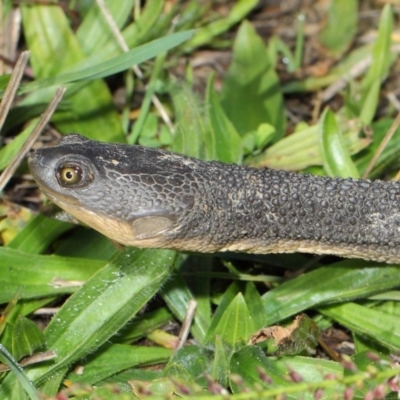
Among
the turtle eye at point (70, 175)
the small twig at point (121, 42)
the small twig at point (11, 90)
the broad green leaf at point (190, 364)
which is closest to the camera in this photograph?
the turtle eye at point (70, 175)

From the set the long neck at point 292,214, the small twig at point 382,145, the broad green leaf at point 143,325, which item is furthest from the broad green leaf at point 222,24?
the broad green leaf at point 143,325

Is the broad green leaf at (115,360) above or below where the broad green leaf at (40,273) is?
below

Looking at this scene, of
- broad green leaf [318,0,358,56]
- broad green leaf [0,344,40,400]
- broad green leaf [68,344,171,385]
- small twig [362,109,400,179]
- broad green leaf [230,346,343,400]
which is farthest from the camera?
broad green leaf [318,0,358,56]

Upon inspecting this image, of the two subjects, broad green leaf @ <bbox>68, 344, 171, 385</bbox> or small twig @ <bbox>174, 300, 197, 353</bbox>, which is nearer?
broad green leaf @ <bbox>68, 344, 171, 385</bbox>

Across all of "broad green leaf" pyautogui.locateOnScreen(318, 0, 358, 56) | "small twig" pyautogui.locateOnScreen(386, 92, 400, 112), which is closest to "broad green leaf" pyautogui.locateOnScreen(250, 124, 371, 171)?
"small twig" pyautogui.locateOnScreen(386, 92, 400, 112)

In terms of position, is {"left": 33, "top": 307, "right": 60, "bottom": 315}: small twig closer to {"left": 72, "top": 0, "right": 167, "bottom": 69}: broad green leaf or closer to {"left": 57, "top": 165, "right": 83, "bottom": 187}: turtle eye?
{"left": 57, "top": 165, "right": 83, "bottom": 187}: turtle eye

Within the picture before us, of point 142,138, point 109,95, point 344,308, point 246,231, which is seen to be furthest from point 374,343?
point 109,95

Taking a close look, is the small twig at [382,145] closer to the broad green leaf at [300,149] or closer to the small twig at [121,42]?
the broad green leaf at [300,149]

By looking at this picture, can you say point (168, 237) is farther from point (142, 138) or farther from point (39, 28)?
point (39, 28)
